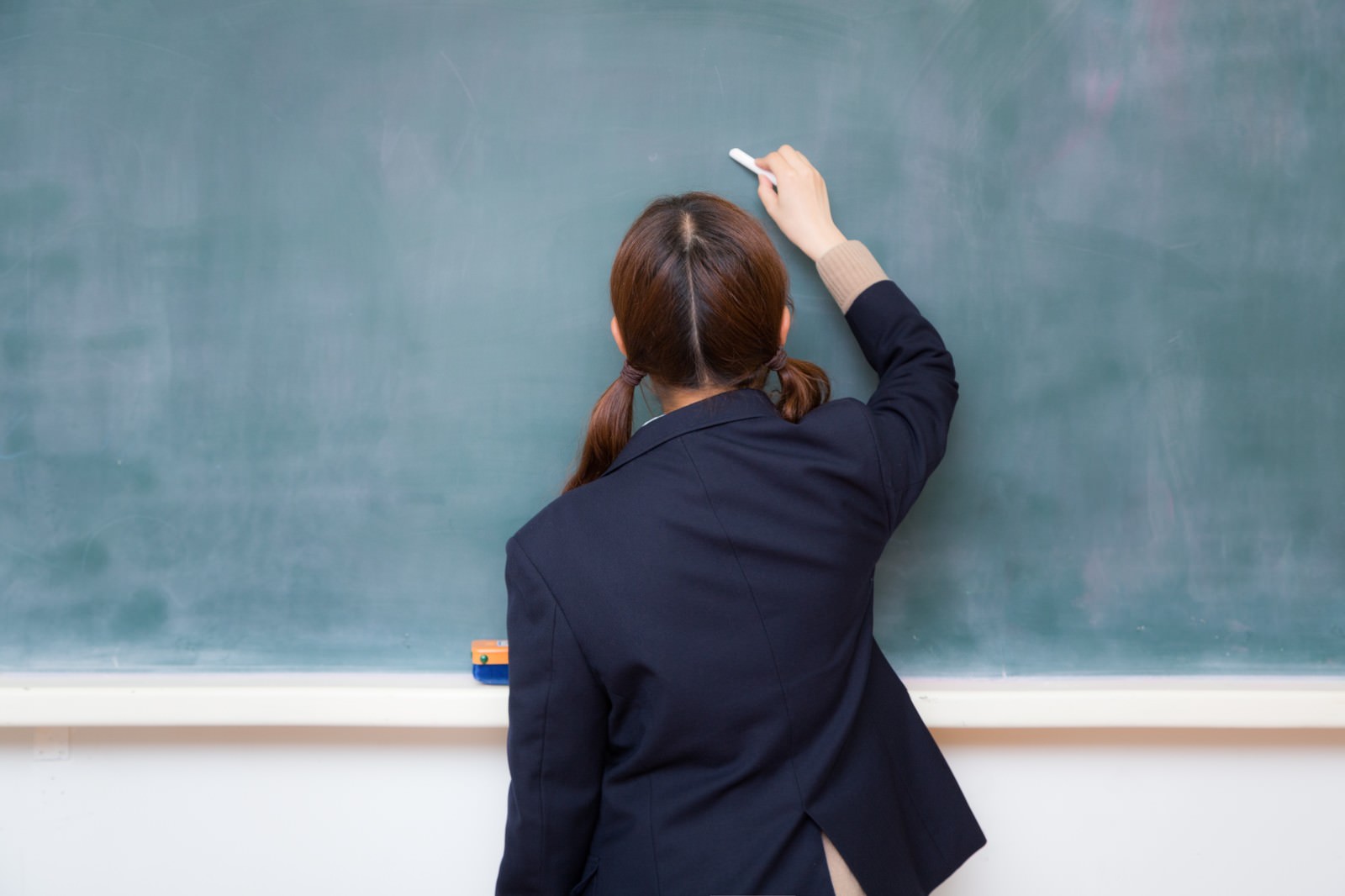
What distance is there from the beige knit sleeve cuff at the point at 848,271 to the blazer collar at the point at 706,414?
0.23 meters

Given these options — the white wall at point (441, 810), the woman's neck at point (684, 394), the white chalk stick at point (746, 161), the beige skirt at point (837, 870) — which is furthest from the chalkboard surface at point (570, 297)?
the beige skirt at point (837, 870)

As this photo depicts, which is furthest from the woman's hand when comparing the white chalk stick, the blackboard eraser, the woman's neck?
the blackboard eraser

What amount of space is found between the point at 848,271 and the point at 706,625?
0.45 metres

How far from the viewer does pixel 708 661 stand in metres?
0.73

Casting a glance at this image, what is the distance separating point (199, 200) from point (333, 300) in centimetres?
21

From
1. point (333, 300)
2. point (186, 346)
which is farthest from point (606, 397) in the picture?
point (186, 346)

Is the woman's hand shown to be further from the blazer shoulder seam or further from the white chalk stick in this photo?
the blazer shoulder seam

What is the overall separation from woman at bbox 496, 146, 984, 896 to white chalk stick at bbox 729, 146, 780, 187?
0.24 meters

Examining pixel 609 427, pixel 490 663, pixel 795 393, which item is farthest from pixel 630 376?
pixel 490 663

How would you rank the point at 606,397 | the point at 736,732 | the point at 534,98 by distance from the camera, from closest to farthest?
1. the point at 736,732
2. the point at 606,397
3. the point at 534,98

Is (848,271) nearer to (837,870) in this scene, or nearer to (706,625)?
(706,625)

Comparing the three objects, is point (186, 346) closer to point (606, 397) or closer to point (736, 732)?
point (606, 397)

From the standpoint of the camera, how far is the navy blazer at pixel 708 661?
0.73 metres

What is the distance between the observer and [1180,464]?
3.42 ft
